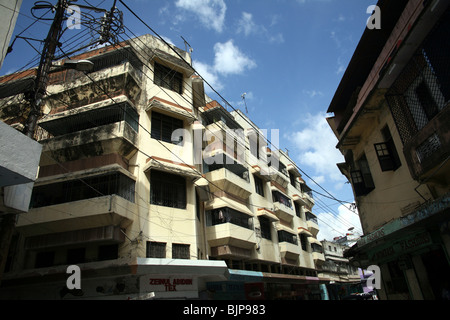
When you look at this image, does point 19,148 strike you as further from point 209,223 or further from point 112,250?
point 209,223

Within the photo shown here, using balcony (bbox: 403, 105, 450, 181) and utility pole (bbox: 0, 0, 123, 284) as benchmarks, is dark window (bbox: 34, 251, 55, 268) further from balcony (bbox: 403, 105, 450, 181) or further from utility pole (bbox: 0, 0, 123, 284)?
balcony (bbox: 403, 105, 450, 181)

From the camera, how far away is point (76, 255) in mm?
11969

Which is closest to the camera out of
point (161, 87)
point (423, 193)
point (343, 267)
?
point (423, 193)

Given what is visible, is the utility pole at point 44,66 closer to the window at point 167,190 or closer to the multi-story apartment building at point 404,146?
the window at point 167,190

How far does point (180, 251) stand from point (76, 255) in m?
4.40

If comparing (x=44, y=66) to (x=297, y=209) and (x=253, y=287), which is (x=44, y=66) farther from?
(x=297, y=209)

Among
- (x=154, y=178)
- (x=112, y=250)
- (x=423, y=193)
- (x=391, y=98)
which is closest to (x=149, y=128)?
(x=154, y=178)

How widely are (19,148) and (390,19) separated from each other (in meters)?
12.5

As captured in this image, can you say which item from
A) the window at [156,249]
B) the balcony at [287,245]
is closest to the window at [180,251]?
the window at [156,249]

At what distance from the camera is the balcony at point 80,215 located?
11.2 meters

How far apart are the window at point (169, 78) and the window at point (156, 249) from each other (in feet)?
28.1

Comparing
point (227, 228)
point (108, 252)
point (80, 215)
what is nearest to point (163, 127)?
point (80, 215)

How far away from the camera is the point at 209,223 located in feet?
55.9
